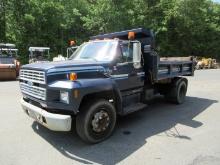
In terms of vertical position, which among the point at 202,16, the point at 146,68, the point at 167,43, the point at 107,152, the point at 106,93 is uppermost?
the point at 202,16

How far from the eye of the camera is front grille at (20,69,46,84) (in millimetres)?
5453

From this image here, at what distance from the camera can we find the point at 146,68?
7.84 metres

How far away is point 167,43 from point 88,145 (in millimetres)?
34841

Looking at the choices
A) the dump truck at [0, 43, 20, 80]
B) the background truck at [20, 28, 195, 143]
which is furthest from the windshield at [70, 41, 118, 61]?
the dump truck at [0, 43, 20, 80]

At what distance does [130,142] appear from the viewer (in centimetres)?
579

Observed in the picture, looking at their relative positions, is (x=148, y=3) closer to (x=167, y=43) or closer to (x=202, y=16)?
(x=167, y=43)

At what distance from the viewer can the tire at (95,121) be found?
550 centimetres

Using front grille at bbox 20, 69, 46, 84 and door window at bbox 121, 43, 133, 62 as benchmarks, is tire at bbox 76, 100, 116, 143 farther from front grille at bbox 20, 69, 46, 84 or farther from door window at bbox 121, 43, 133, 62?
door window at bbox 121, 43, 133, 62

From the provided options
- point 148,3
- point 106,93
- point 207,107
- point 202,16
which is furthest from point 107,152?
point 202,16

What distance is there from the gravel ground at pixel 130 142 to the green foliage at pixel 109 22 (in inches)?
862

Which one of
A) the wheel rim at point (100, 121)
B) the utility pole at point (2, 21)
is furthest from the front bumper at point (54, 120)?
the utility pole at point (2, 21)

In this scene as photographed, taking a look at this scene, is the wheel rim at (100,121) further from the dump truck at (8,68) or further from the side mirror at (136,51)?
the dump truck at (8,68)

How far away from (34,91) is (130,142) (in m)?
2.27

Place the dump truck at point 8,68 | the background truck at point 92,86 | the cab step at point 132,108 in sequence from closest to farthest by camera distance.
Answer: the background truck at point 92,86 → the cab step at point 132,108 → the dump truck at point 8,68
